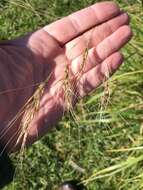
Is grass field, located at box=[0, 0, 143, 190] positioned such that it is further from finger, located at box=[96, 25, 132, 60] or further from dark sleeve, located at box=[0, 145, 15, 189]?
dark sleeve, located at box=[0, 145, 15, 189]

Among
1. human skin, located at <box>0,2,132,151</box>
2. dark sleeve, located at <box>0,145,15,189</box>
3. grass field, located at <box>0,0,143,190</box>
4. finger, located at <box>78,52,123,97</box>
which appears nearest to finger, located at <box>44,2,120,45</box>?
human skin, located at <box>0,2,132,151</box>

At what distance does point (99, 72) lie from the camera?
5.46 feet

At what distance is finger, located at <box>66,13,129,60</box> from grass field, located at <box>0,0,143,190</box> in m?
0.25

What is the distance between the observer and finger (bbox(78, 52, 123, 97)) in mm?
1654

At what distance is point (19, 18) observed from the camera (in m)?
2.67

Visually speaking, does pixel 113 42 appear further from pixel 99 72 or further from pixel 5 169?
pixel 5 169

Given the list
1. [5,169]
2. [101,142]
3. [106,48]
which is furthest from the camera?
[101,142]

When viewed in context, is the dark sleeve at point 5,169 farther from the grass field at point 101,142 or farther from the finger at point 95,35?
the grass field at point 101,142

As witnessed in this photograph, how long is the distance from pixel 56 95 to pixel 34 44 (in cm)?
22

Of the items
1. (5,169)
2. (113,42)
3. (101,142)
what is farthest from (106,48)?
(101,142)

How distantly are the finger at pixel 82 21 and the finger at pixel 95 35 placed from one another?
18 mm

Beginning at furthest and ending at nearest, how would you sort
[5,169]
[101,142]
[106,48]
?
1. [101,142]
2. [106,48]
3. [5,169]

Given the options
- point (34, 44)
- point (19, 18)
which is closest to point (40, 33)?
point (34, 44)

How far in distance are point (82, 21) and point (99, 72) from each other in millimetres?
177
